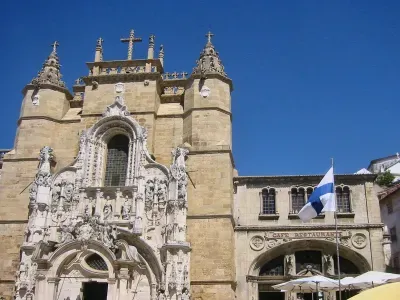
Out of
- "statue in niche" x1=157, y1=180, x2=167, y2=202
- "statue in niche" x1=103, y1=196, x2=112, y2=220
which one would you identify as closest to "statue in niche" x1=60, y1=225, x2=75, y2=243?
"statue in niche" x1=103, y1=196, x2=112, y2=220

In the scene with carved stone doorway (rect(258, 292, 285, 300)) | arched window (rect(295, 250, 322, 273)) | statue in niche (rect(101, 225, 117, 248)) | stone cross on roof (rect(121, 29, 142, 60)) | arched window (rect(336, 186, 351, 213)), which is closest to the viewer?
statue in niche (rect(101, 225, 117, 248))

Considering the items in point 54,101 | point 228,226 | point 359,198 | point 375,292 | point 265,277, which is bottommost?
point 375,292

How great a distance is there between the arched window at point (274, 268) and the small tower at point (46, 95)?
507 inches

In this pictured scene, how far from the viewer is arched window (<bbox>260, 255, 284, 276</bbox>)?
80.1 ft

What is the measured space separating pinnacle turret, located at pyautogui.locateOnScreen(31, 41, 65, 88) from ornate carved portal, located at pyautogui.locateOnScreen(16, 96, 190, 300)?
13.9 feet

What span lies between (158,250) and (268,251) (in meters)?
5.56

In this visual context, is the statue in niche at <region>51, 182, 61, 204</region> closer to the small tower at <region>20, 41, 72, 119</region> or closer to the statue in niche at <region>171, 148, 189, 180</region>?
the small tower at <region>20, 41, 72, 119</region>

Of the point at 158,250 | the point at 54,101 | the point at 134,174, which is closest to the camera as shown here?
the point at 158,250

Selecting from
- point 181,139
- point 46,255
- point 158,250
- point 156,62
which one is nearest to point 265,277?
point 158,250

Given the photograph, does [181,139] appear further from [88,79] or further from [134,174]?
[88,79]

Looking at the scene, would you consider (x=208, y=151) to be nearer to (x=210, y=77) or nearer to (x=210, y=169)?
(x=210, y=169)

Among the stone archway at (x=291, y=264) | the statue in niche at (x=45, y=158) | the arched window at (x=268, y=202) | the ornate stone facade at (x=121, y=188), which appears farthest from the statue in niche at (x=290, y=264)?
the statue in niche at (x=45, y=158)

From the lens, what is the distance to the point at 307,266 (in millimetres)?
24094

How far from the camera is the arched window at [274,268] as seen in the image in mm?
24406
